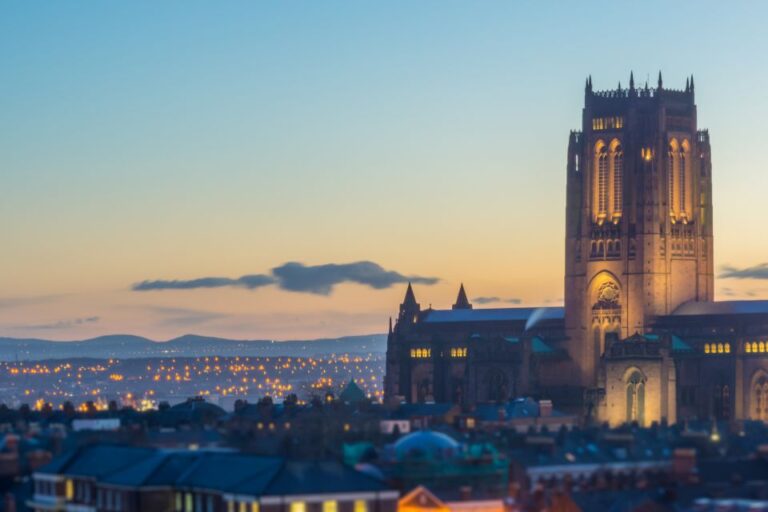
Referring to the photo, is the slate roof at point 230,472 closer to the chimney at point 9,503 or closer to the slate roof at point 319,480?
the slate roof at point 319,480

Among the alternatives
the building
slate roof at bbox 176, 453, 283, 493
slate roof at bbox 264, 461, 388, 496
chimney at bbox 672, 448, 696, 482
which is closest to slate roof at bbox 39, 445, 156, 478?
the building

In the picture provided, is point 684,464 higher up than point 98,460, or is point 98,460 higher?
A: point 684,464

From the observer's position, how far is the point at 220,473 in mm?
110250

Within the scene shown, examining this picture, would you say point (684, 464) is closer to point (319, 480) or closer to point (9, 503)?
point (319, 480)

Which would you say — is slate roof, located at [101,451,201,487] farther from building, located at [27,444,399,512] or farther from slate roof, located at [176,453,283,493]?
slate roof, located at [176,453,283,493]

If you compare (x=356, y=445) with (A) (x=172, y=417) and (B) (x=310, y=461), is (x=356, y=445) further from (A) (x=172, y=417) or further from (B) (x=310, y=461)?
(A) (x=172, y=417)

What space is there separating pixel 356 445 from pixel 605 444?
2578 centimetres

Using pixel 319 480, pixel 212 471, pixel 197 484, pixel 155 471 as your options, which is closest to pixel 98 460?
pixel 155 471

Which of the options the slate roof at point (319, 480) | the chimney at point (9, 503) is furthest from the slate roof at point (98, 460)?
the slate roof at point (319, 480)

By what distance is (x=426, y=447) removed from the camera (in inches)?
4678

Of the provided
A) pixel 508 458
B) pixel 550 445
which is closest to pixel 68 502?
pixel 508 458

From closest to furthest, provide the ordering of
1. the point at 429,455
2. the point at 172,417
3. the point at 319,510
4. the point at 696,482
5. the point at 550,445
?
1. the point at 319,510
2. the point at 429,455
3. the point at 696,482
4. the point at 550,445
5. the point at 172,417

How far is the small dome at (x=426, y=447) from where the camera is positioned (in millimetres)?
116500

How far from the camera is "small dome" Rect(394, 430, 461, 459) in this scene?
116 m
